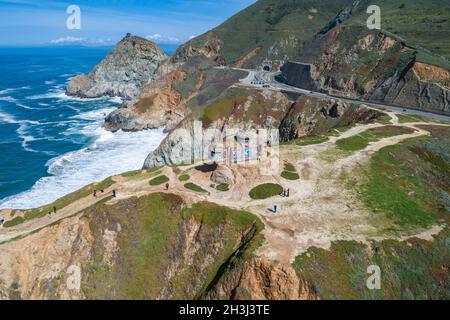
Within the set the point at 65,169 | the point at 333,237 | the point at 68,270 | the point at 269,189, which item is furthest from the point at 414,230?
the point at 65,169

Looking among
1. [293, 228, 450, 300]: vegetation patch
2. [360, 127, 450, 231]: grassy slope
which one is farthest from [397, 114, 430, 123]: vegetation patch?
[293, 228, 450, 300]: vegetation patch

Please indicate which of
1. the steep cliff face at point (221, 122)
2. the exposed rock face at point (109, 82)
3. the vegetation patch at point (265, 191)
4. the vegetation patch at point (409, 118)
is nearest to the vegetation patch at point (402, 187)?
the vegetation patch at point (265, 191)

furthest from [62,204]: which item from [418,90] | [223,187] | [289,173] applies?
[418,90]

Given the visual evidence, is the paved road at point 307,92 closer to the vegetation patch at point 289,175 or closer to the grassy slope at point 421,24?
the grassy slope at point 421,24

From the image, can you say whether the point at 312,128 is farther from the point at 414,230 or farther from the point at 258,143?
the point at 414,230

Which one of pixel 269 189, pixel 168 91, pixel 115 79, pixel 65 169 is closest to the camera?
pixel 269 189
